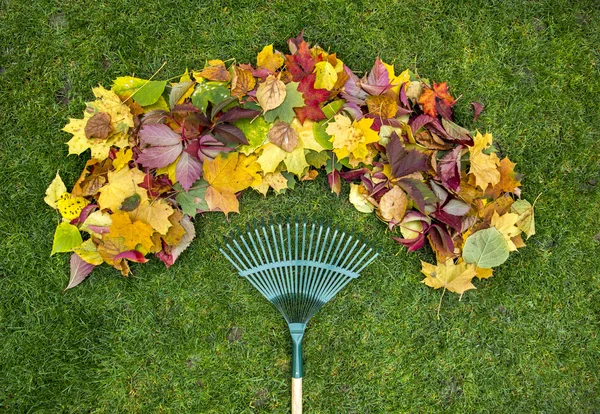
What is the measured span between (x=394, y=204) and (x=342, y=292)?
18.4 inches

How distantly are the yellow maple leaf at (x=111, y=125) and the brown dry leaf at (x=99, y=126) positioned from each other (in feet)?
0.05

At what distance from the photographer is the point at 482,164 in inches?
74.9

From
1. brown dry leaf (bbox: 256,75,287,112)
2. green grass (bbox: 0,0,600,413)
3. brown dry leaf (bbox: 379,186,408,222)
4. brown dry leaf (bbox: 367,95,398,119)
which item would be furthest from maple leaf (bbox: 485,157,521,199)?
brown dry leaf (bbox: 256,75,287,112)

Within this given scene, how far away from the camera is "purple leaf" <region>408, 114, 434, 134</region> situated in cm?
192

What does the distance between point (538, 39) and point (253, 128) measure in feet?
4.74

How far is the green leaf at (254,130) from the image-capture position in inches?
74.4

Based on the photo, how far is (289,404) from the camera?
2031 mm

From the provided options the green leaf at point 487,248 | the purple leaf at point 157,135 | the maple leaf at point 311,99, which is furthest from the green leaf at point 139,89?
the green leaf at point 487,248

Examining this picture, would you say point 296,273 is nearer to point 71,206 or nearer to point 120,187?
point 120,187

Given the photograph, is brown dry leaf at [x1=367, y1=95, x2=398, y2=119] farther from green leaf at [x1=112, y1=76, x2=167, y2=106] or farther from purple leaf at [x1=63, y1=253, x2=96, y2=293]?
purple leaf at [x1=63, y1=253, x2=96, y2=293]

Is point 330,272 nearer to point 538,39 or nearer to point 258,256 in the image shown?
point 258,256

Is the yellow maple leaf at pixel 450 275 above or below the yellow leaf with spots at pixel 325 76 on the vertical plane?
below

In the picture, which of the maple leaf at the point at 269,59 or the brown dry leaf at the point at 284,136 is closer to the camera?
the brown dry leaf at the point at 284,136

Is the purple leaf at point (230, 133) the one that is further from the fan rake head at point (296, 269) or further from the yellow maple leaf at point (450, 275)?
the yellow maple leaf at point (450, 275)
